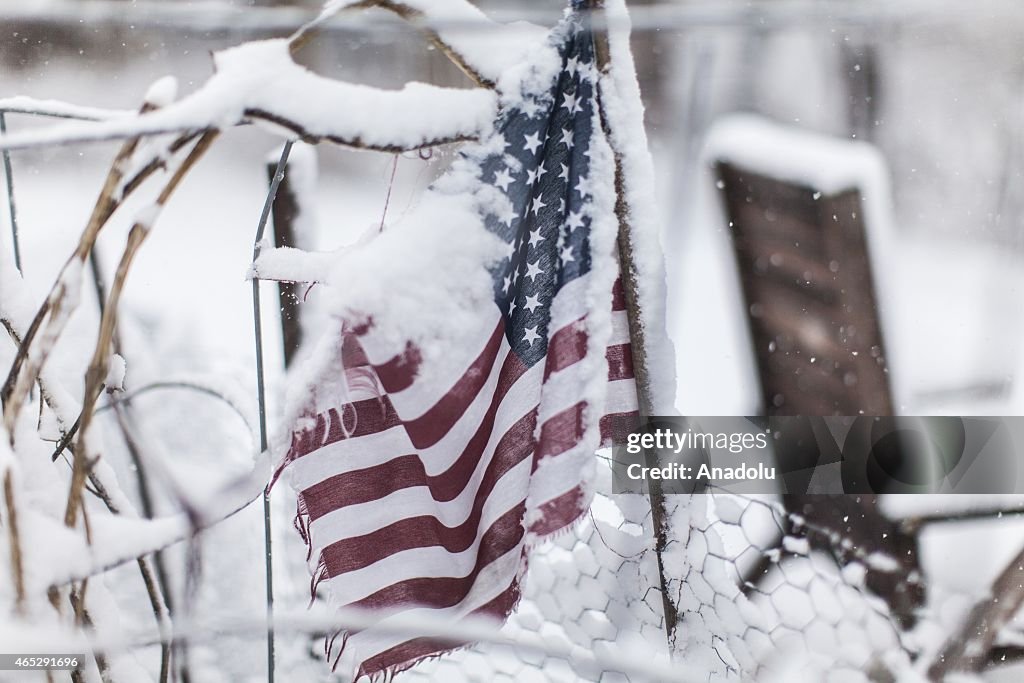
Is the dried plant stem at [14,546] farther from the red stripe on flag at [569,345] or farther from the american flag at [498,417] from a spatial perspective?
the red stripe on flag at [569,345]

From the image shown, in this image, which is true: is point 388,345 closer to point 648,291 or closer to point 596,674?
point 648,291

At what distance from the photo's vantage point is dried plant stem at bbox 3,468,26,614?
0.50 meters

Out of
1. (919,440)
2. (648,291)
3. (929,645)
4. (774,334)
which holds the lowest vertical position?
(929,645)

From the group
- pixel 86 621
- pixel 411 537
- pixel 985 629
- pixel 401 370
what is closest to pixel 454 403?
pixel 401 370

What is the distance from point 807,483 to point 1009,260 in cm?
157

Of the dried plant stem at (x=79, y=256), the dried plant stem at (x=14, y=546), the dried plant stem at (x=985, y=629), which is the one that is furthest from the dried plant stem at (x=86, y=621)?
the dried plant stem at (x=985, y=629)

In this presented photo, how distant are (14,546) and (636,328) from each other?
0.59 metres

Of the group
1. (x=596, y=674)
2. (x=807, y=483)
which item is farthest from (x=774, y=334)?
(x=596, y=674)

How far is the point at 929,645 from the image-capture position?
1057 mm

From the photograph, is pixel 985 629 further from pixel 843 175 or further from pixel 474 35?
pixel 474 35

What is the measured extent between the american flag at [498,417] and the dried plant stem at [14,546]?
248 mm

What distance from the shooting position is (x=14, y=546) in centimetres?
51

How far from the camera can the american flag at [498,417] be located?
72 centimetres

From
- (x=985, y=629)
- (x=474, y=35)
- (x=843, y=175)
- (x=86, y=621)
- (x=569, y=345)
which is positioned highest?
(x=843, y=175)
